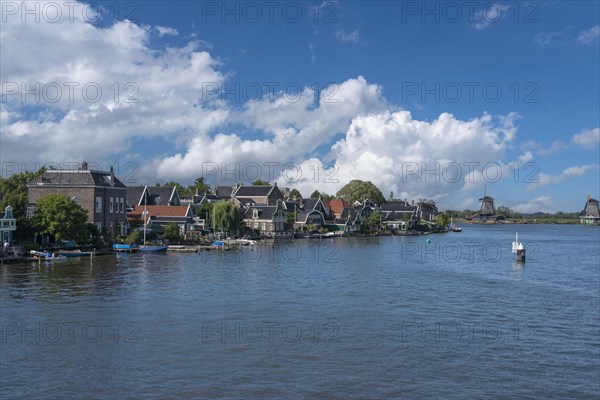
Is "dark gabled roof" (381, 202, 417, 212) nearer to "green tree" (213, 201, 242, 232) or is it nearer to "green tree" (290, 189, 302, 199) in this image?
"green tree" (290, 189, 302, 199)

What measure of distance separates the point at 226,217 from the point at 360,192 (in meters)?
75.5

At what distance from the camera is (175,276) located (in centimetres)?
3869

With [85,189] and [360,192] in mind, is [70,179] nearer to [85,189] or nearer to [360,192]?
[85,189]

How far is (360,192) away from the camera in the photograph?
14762 centimetres

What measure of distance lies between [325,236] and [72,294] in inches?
2775

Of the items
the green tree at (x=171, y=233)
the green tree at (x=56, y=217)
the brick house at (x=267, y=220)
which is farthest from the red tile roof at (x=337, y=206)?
the green tree at (x=56, y=217)

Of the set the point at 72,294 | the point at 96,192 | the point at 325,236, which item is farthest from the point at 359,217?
the point at 72,294

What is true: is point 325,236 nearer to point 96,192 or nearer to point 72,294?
point 96,192

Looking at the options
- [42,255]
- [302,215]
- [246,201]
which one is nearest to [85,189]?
[42,255]

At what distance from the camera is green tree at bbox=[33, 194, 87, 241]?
47812 millimetres

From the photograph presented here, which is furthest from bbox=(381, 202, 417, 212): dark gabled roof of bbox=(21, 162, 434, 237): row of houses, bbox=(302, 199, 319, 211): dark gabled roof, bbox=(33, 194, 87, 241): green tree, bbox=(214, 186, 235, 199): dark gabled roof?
bbox=(33, 194, 87, 241): green tree

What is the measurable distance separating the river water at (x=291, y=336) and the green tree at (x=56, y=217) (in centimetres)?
818

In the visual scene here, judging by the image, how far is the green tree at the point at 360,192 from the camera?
14662 cm

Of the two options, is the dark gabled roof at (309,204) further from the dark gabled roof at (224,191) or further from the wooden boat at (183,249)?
the wooden boat at (183,249)
